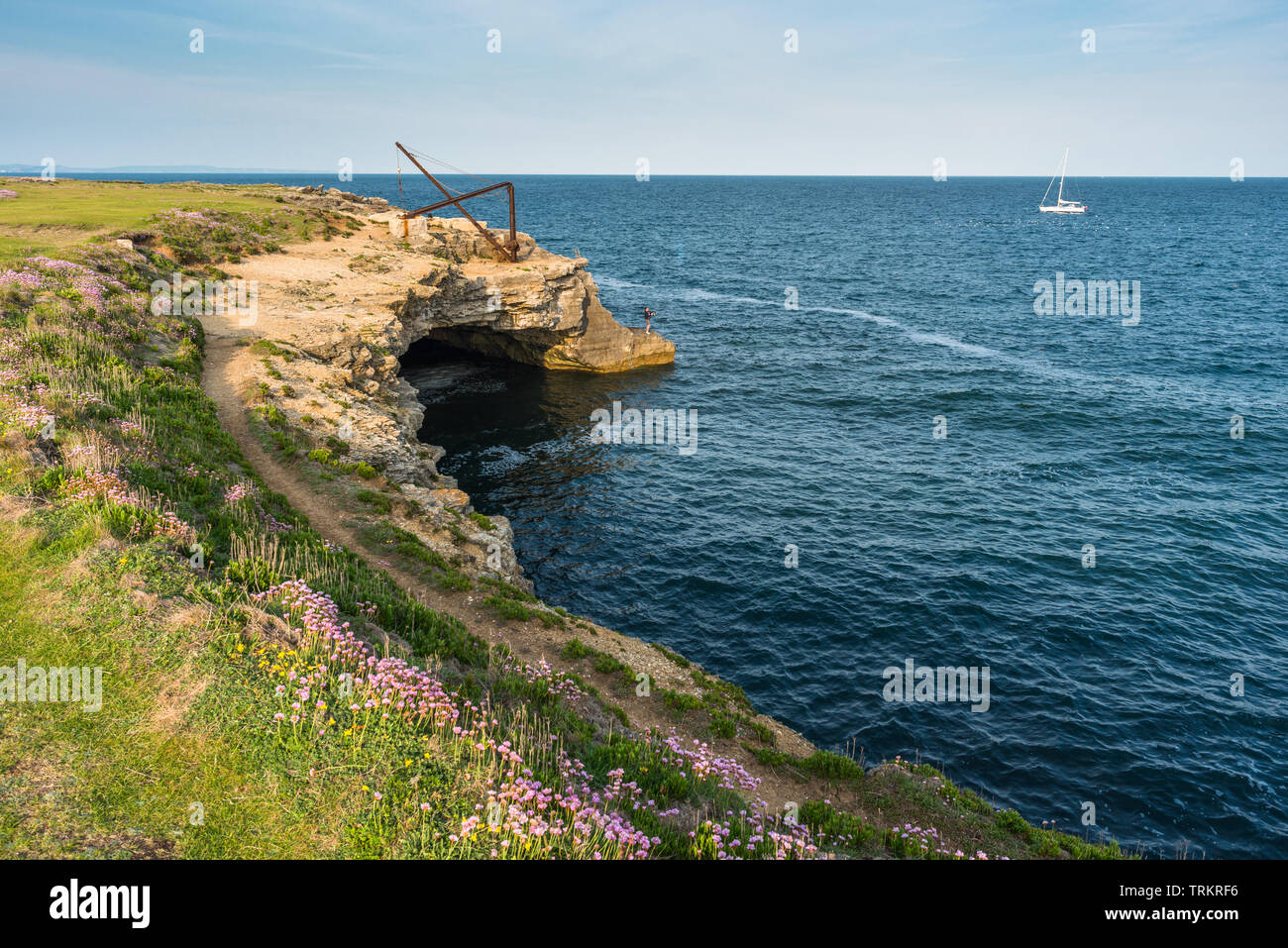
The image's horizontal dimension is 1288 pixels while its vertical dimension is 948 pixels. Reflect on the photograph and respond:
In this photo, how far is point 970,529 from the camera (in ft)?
115

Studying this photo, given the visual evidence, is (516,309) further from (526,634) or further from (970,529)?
(526,634)

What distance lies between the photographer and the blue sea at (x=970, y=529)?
2325 centimetres

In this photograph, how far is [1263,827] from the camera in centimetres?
2014

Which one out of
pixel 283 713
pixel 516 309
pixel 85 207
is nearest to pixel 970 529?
pixel 283 713

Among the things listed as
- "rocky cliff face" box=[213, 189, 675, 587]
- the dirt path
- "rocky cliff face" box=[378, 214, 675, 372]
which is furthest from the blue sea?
the dirt path

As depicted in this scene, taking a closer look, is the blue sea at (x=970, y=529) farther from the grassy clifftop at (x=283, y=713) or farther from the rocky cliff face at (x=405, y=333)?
the grassy clifftop at (x=283, y=713)

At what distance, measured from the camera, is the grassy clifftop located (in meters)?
8.87

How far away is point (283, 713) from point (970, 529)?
1309 inches

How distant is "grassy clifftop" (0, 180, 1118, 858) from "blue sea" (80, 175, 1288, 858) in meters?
6.21

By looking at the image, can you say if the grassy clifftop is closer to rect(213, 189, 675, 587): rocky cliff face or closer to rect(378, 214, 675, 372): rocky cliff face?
rect(213, 189, 675, 587): rocky cliff face

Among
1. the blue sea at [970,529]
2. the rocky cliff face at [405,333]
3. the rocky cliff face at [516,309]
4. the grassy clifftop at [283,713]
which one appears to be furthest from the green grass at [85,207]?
the blue sea at [970,529]

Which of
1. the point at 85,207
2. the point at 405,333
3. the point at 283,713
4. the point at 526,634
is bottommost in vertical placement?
the point at 526,634
